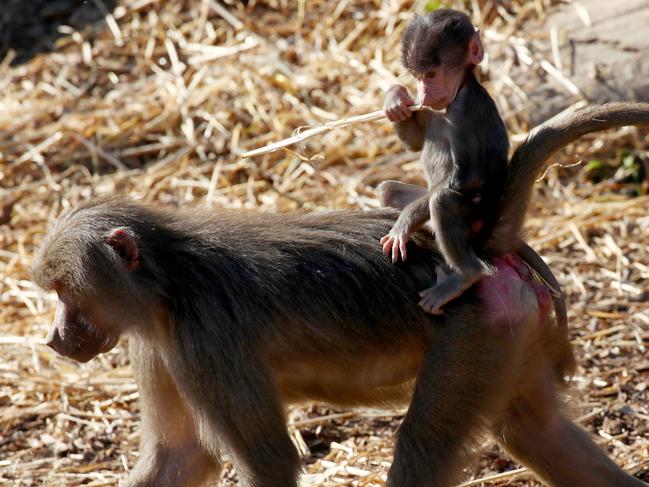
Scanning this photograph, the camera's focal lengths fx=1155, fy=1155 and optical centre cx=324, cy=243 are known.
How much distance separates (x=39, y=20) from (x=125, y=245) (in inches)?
290

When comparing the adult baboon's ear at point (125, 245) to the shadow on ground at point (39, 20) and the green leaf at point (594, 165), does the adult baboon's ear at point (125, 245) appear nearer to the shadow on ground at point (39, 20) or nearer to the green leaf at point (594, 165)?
the green leaf at point (594, 165)

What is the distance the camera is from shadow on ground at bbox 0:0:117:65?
10617 millimetres

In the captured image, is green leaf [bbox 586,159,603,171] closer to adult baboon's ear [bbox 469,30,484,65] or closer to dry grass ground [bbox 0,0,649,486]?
dry grass ground [bbox 0,0,649,486]

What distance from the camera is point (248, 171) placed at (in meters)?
8.37

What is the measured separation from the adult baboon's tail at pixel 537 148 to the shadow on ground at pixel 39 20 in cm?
711

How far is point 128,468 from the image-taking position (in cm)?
563

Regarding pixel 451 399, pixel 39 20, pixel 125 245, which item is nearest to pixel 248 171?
pixel 39 20

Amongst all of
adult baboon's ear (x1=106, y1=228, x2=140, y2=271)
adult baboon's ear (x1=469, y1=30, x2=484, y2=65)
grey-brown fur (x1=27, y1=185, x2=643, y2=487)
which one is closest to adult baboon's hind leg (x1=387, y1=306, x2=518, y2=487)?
grey-brown fur (x1=27, y1=185, x2=643, y2=487)

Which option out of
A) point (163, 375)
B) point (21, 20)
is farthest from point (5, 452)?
point (21, 20)

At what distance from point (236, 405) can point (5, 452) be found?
2261 millimetres

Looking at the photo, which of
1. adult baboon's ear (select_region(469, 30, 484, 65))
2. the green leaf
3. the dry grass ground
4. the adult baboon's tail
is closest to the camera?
the adult baboon's tail

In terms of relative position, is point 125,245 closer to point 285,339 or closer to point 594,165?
point 285,339

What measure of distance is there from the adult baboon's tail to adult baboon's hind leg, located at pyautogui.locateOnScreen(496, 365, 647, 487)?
0.62 metres

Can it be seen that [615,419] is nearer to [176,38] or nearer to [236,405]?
[236,405]
